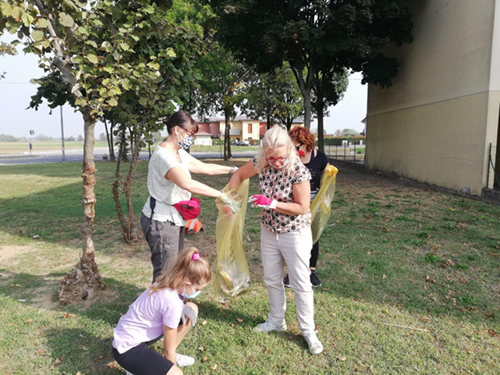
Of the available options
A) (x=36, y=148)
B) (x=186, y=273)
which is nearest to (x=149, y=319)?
(x=186, y=273)

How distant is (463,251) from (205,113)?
70.4 ft

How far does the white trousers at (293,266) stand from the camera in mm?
2713

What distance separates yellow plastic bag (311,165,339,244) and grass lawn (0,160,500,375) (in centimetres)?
67

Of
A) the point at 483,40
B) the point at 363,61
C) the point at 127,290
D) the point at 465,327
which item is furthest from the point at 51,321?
the point at 363,61

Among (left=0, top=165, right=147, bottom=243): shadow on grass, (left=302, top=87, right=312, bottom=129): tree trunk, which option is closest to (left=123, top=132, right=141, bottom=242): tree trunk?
(left=0, top=165, right=147, bottom=243): shadow on grass

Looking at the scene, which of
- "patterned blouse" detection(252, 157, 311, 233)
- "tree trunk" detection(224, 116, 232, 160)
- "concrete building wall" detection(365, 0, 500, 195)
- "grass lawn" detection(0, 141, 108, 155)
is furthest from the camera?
"grass lawn" detection(0, 141, 108, 155)

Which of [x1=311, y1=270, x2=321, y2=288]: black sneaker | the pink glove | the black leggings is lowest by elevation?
[x1=311, y1=270, x2=321, y2=288]: black sneaker

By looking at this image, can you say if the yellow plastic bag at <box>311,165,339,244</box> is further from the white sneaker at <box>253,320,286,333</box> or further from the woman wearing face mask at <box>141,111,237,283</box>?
the woman wearing face mask at <box>141,111,237,283</box>

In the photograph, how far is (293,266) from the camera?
274 cm

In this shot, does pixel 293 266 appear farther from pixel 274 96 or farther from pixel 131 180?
pixel 274 96

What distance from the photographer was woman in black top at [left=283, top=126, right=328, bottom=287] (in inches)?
137

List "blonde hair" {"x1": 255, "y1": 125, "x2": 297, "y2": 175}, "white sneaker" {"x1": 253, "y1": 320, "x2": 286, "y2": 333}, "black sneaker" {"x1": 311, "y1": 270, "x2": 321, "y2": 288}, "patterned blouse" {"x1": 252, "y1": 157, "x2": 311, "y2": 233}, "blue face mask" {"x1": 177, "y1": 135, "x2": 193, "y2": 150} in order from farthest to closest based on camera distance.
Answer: "black sneaker" {"x1": 311, "y1": 270, "x2": 321, "y2": 288}
"white sneaker" {"x1": 253, "y1": 320, "x2": 286, "y2": 333}
"blue face mask" {"x1": 177, "y1": 135, "x2": 193, "y2": 150}
"patterned blouse" {"x1": 252, "y1": 157, "x2": 311, "y2": 233}
"blonde hair" {"x1": 255, "y1": 125, "x2": 297, "y2": 175}

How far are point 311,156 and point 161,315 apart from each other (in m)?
2.17

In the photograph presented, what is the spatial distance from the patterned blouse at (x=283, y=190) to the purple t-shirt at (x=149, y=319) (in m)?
0.92
